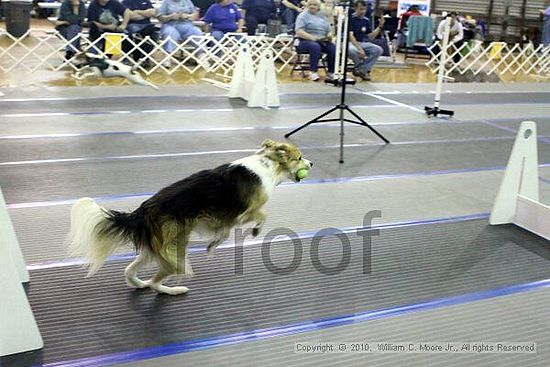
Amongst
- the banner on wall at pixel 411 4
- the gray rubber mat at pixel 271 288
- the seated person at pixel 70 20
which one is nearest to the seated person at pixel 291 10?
the banner on wall at pixel 411 4

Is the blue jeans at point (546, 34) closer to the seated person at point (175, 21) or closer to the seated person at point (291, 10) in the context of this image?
the seated person at point (291, 10)

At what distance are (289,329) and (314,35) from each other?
8.65 m

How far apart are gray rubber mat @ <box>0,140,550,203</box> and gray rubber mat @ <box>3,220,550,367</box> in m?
1.26

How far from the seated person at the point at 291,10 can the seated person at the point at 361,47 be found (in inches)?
90.9

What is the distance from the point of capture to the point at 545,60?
13.9 metres

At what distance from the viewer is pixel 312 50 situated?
10.3 metres

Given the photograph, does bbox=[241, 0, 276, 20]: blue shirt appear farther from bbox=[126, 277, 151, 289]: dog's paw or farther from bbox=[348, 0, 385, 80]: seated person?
bbox=[126, 277, 151, 289]: dog's paw

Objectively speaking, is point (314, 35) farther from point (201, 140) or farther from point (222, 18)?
point (201, 140)

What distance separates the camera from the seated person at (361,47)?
1066cm

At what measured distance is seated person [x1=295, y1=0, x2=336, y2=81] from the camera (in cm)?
1032

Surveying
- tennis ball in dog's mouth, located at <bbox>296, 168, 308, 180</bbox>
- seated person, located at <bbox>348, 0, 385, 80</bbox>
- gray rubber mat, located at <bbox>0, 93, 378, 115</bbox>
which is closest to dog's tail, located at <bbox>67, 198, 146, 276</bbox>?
tennis ball in dog's mouth, located at <bbox>296, 168, 308, 180</bbox>

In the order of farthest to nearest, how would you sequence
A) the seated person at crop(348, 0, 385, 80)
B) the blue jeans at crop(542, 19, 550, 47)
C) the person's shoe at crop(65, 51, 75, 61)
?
the blue jeans at crop(542, 19, 550, 47)
the seated person at crop(348, 0, 385, 80)
the person's shoe at crop(65, 51, 75, 61)

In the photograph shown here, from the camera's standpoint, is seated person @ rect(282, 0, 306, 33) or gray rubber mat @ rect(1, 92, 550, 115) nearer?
gray rubber mat @ rect(1, 92, 550, 115)

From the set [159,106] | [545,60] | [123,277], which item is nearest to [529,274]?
[123,277]
